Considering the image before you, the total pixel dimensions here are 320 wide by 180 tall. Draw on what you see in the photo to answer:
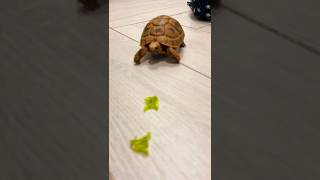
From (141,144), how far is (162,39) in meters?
0.41

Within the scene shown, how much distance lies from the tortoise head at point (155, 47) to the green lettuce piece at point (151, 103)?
20cm

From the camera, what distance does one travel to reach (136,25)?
3.98 feet

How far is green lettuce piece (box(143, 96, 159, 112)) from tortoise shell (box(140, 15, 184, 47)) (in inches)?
9.0

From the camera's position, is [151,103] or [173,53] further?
[173,53]

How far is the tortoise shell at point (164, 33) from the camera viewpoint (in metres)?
0.96
